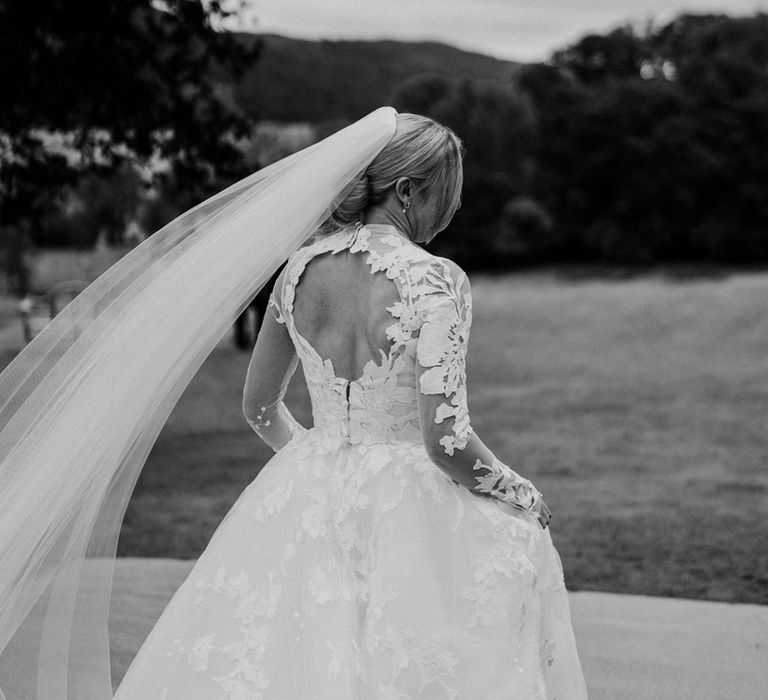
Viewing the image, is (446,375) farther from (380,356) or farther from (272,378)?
(272,378)

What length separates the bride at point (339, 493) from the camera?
2504 mm

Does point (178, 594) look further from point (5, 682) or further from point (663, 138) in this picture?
point (663, 138)

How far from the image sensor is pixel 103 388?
276 centimetres

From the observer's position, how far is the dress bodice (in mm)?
2496

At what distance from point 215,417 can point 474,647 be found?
14.2 metres

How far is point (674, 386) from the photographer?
20094mm

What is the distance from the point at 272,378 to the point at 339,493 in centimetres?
43

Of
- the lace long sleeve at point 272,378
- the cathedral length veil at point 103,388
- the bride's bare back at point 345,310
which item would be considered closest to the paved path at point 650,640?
the cathedral length veil at point 103,388

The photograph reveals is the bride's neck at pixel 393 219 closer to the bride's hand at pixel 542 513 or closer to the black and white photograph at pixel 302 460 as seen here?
the black and white photograph at pixel 302 460

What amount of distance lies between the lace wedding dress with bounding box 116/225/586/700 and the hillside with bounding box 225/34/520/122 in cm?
3262

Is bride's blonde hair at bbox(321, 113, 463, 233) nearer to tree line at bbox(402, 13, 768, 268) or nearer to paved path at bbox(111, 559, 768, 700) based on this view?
paved path at bbox(111, 559, 768, 700)

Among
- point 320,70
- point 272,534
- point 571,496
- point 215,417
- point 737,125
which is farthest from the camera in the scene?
point 320,70

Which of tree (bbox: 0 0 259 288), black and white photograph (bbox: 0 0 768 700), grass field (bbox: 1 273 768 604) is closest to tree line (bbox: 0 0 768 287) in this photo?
grass field (bbox: 1 273 768 604)

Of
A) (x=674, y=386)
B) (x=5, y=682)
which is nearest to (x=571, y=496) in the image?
(x=5, y=682)
